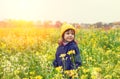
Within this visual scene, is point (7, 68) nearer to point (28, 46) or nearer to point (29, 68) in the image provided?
point (29, 68)

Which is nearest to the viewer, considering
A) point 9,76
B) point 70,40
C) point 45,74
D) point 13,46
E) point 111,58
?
point 9,76

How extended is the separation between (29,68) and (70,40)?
0.71m

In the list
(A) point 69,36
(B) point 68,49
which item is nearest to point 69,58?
(B) point 68,49

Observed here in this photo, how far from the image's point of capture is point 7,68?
564cm

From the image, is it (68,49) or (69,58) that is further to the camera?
(68,49)

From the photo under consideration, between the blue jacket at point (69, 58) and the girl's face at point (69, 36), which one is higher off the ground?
the girl's face at point (69, 36)

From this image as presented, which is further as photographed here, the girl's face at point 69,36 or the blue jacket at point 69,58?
the girl's face at point 69,36

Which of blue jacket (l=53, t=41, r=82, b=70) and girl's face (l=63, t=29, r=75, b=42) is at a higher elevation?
girl's face (l=63, t=29, r=75, b=42)

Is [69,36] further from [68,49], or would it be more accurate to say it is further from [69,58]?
[69,58]

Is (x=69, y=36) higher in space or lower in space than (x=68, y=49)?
higher

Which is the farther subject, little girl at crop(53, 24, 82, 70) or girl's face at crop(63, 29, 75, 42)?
girl's face at crop(63, 29, 75, 42)

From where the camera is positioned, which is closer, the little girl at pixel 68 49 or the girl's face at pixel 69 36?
the little girl at pixel 68 49

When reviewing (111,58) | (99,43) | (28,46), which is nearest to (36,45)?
(28,46)

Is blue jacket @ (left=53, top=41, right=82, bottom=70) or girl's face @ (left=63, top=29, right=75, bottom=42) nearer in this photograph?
blue jacket @ (left=53, top=41, right=82, bottom=70)
